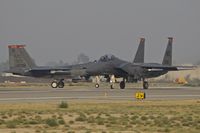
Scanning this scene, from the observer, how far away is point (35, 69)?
72812 mm

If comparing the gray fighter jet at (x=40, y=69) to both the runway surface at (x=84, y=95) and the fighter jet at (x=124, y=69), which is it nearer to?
the fighter jet at (x=124, y=69)

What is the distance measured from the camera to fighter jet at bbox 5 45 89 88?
235ft

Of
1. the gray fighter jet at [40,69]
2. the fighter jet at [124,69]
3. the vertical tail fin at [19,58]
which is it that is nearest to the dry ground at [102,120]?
the fighter jet at [124,69]

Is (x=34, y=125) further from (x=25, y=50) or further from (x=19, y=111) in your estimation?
(x=25, y=50)

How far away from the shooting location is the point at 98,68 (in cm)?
6750

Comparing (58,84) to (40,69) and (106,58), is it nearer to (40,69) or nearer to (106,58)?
(40,69)

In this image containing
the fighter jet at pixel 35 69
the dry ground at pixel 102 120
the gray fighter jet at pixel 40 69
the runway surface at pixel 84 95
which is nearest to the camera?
the dry ground at pixel 102 120

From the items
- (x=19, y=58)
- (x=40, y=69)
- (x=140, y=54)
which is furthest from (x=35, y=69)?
(x=140, y=54)

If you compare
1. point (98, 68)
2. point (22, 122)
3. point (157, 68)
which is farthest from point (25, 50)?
point (22, 122)

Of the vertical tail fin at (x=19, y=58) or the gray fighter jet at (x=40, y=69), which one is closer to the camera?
the gray fighter jet at (x=40, y=69)

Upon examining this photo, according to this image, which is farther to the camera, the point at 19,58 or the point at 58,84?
the point at 19,58

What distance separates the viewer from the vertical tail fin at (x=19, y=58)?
7481cm

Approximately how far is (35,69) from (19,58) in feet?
13.7

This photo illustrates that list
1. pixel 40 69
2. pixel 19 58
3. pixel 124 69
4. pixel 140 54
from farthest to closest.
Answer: pixel 140 54 → pixel 19 58 → pixel 40 69 → pixel 124 69
